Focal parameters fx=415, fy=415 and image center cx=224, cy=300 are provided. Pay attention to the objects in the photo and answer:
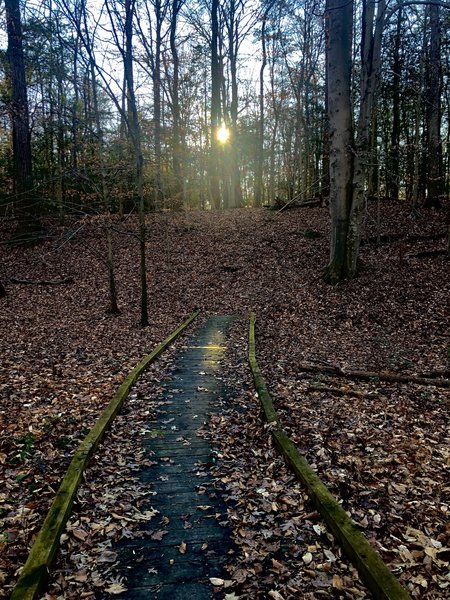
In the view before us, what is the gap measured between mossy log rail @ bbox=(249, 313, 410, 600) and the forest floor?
0.13m

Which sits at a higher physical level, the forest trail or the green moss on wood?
the green moss on wood

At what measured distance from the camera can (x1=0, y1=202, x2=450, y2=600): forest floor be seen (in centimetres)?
322

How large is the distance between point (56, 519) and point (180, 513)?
107cm

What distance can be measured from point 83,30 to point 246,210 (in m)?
17.8

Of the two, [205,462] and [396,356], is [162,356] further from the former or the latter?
[396,356]

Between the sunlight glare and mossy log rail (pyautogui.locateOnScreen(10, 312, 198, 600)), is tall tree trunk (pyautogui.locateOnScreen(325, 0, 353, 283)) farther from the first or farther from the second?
the sunlight glare

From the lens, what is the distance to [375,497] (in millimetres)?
3922

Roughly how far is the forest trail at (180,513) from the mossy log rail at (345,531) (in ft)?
2.76

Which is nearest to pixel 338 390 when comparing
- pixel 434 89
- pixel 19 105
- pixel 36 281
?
pixel 36 281

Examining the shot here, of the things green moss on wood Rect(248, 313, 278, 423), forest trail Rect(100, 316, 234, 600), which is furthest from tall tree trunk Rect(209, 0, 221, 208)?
forest trail Rect(100, 316, 234, 600)

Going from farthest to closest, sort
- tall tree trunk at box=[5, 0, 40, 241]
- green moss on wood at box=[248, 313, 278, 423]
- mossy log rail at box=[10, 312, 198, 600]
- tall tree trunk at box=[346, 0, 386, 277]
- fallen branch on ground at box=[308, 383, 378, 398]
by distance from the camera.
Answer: tall tree trunk at box=[5, 0, 40, 241] < tall tree trunk at box=[346, 0, 386, 277] < fallen branch on ground at box=[308, 383, 378, 398] < green moss on wood at box=[248, 313, 278, 423] < mossy log rail at box=[10, 312, 198, 600]

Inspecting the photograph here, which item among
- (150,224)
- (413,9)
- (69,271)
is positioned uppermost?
(413,9)

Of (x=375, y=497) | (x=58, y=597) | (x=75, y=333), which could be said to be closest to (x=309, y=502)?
(x=375, y=497)

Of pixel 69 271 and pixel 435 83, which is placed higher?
pixel 435 83
